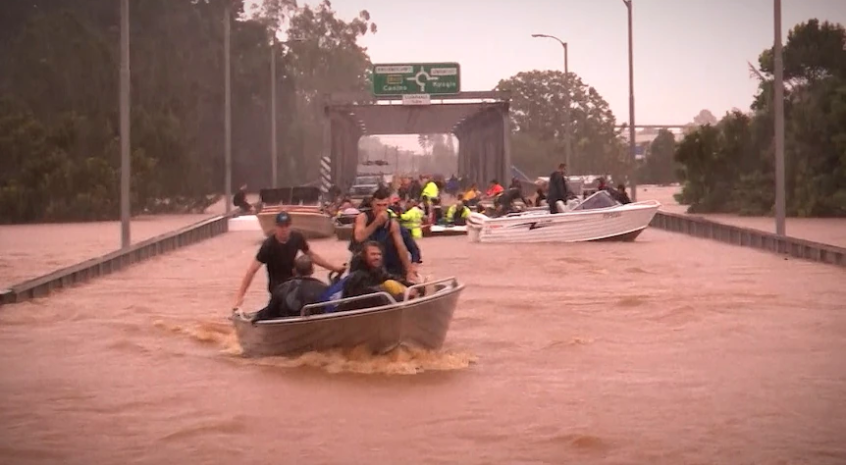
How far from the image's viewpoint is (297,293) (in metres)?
14.5

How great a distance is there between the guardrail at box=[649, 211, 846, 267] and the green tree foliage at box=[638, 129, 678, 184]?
58.5 m

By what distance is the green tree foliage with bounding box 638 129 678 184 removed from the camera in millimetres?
103562

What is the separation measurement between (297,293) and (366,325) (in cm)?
86

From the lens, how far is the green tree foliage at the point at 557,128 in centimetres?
10088

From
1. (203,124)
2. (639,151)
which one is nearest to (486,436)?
(203,124)

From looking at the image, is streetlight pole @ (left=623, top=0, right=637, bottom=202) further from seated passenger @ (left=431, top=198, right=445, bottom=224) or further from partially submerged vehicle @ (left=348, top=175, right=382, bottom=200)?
partially submerged vehicle @ (left=348, top=175, right=382, bottom=200)

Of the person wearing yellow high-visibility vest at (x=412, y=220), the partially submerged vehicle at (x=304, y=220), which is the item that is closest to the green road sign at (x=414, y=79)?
the partially submerged vehicle at (x=304, y=220)

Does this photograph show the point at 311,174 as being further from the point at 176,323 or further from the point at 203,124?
the point at 176,323

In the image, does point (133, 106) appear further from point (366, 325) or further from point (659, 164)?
point (659, 164)

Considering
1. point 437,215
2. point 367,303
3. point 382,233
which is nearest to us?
point 367,303

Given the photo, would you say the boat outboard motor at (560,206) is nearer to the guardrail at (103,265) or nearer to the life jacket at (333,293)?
the guardrail at (103,265)

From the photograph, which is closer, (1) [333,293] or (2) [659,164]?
(1) [333,293]

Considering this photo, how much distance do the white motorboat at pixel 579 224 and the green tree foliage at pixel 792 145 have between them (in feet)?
42.8

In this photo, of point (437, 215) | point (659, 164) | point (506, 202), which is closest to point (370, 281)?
point (506, 202)
